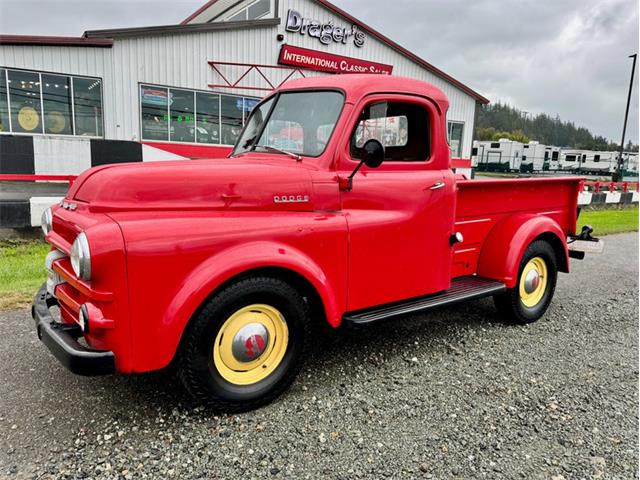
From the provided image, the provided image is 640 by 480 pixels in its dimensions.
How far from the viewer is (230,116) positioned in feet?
51.6

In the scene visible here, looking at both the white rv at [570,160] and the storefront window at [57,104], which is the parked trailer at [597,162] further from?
the storefront window at [57,104]

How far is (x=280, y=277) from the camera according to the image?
2953 mm

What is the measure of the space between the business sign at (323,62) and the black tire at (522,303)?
44.2 feet

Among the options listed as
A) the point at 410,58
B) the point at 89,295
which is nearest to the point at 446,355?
the point at 89,295

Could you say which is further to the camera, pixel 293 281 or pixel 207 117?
pixel 207 117

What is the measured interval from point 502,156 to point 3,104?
40336 millimetres

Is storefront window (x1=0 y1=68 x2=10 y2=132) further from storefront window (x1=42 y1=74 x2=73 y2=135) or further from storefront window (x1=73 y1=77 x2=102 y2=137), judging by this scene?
storefront window (x1=73 y1=77 x2=102 y2=137)

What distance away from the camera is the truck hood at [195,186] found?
8.55 feet

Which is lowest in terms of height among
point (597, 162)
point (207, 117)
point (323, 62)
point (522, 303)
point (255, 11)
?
point (522, 303)

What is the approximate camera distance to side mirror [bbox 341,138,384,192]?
3.01 metres

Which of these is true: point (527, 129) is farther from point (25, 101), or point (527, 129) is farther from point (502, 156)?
point (25, 101)

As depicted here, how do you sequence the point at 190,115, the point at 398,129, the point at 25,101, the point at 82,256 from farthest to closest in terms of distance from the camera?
the point at 190,115
the point at 25,101
the point at 398,129
the point at 82,256

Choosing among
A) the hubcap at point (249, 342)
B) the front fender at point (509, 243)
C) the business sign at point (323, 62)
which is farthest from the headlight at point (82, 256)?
the business sign at point (323, 62)

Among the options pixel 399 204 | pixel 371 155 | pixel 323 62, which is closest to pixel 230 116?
pixel 323 62
